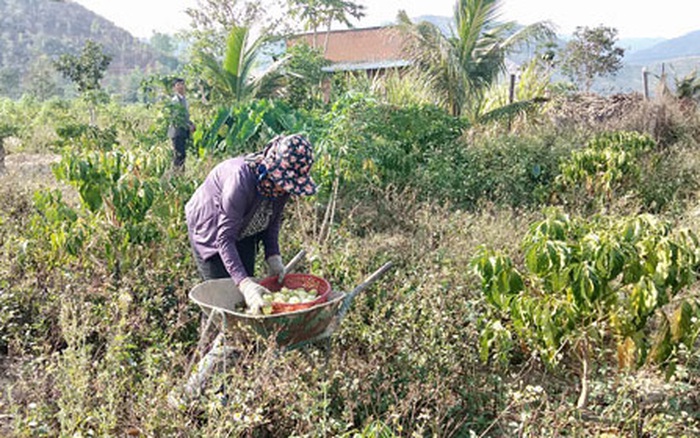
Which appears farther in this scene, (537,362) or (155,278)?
(155,278)

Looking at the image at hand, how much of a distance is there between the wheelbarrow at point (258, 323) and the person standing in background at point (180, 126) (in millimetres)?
4960

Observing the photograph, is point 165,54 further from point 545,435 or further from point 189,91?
point 545,435

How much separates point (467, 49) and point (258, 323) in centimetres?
779

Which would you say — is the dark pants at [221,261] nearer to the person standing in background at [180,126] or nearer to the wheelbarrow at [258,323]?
the wheelbarrow at [258,323]

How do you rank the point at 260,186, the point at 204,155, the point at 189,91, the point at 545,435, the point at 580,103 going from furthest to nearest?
the point at 580,103, the point at 189,91, the point at 204,155, the point at 260,186, the point at 545,435

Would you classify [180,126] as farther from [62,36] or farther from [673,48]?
[673,48]

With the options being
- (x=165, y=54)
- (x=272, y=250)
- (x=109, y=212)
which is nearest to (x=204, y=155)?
(x=109, y=212)

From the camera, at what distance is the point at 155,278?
3.95m

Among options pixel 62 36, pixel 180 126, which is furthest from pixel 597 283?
pixel 62 36

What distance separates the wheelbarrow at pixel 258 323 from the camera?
98.6 inches

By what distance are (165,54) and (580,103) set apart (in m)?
78.9

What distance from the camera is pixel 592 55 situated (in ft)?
79.7

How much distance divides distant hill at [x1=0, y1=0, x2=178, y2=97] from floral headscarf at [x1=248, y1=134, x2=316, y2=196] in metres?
65.2

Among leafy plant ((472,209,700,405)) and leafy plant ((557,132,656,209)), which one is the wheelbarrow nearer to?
leafy plant ((472,209,700,405))
